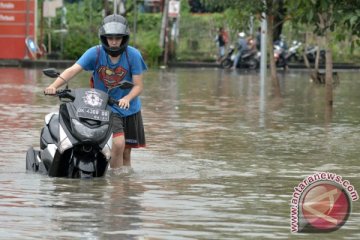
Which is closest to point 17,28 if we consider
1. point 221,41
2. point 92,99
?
point 221,41

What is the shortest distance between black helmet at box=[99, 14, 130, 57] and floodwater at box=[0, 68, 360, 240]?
1176mm

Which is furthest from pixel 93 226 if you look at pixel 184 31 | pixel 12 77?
pixel 184 31

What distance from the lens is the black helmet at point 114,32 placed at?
471 inches

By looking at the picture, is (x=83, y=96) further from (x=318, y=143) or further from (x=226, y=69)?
(x=226, y=69)

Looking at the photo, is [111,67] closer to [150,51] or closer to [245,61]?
[150,51]

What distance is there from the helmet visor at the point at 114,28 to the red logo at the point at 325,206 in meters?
2.36

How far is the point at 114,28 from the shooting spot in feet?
39.3

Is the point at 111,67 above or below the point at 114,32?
below

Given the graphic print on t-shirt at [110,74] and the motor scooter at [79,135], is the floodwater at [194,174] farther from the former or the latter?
the graphic print on t-shirt at [110,74]

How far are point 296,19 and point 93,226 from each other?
16621mm

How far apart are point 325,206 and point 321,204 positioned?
0.05 m

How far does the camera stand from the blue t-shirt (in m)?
12.2

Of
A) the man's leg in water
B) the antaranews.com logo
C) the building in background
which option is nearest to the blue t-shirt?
the man's leg in water

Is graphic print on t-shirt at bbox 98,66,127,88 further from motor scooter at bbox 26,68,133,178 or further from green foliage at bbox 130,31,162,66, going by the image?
green foliage at bbox 130,31,162,66
